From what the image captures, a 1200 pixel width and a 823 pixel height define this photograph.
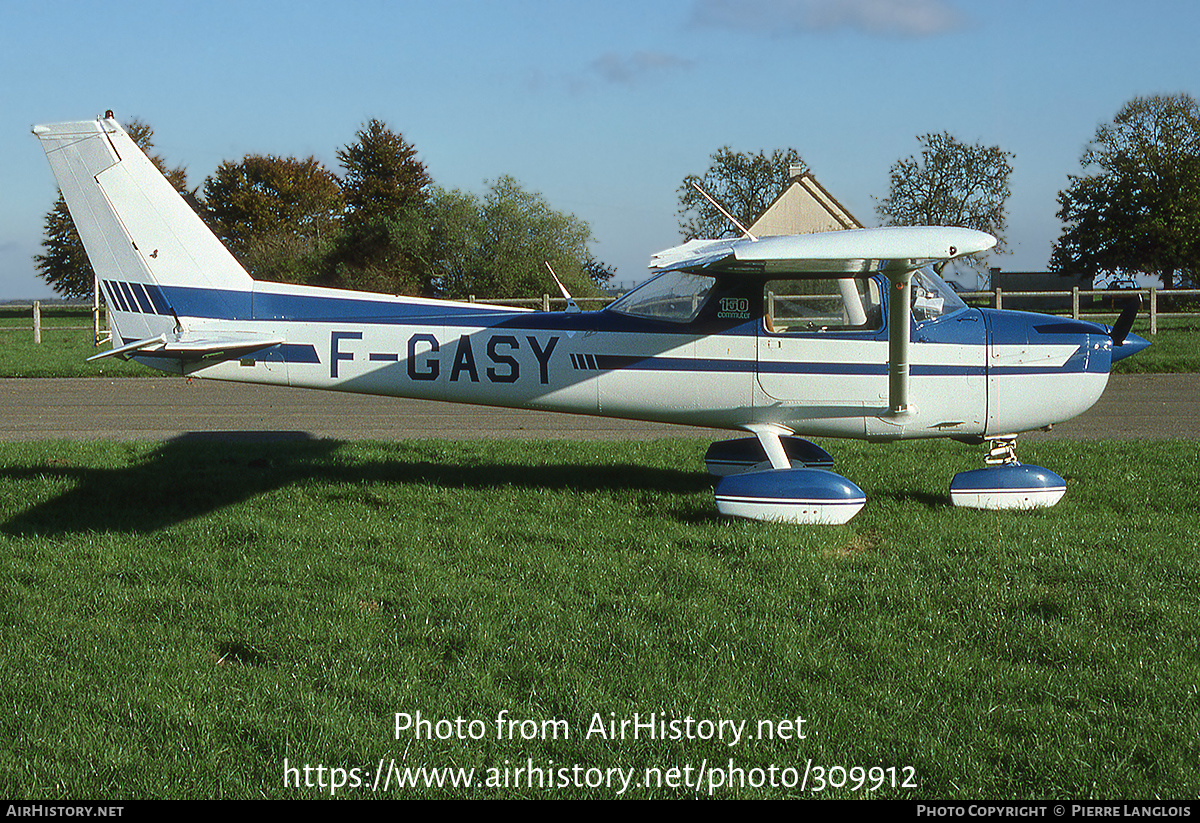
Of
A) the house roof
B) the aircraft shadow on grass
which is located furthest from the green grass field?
the house roof

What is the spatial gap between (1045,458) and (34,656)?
8902mm

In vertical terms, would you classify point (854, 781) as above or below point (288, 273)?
below

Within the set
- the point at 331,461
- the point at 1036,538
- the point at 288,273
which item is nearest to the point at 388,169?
the point at 288,273

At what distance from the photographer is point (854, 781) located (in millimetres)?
3686

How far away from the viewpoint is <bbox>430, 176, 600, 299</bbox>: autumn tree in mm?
36625

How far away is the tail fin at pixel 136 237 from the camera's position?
25.7 feet

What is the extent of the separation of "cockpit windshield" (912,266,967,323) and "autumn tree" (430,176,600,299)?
2833 centimetres

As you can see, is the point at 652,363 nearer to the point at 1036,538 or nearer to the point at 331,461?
the point at 1036,538

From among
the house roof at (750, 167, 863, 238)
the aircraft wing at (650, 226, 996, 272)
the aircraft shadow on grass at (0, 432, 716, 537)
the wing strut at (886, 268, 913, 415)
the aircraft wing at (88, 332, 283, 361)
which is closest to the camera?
the aircraft wing at (650, 226, 996, 272)

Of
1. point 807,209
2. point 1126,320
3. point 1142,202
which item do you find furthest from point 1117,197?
point 1126,320

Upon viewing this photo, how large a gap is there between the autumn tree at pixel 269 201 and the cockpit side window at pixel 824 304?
147 ft

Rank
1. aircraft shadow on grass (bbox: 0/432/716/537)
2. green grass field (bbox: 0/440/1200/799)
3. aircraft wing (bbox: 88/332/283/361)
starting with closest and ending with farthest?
green grass field (bbox: 0/440/1200/799) < aircraft wing (bbox: 88/332/283/361) < aircraft shadow on grass (bbox: 0/432/716/537)

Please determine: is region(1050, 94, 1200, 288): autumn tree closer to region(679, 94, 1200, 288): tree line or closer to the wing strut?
region(679, 94, 1200, 288): tree line
